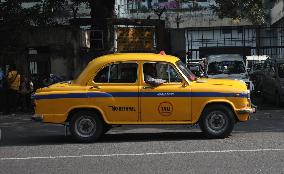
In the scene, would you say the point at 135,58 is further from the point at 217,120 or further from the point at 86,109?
the point at 217,120

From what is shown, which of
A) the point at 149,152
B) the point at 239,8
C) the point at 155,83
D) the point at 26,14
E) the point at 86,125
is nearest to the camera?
the point at 149,152

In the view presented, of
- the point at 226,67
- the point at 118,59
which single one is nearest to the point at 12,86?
the point at 226,67

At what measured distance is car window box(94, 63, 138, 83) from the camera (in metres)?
12.4

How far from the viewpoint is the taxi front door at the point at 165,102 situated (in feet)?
39.6

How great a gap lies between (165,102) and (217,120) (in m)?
1.19

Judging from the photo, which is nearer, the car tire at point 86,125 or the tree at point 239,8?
the car tire at point 86,125

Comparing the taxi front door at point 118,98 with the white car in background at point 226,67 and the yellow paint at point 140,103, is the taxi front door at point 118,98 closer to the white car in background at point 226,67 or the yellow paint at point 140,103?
the yellow paint at point 140,103

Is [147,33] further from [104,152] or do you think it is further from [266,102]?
[104,152]

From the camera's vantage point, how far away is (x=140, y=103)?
477 inches

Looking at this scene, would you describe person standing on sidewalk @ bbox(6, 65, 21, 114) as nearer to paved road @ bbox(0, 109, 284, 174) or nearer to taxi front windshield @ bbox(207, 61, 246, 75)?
paved road @ bbox(0, 109, 284, 174)

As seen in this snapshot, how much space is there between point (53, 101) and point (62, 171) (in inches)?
135

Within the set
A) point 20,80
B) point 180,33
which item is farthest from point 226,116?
point 180,33

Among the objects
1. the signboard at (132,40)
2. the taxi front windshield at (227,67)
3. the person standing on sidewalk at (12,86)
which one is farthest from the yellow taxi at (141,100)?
the taxi front windshield at (227,67)

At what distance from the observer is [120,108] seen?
1216 centimetres
